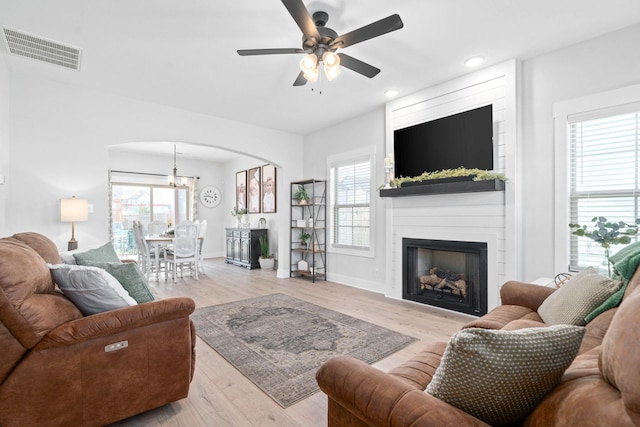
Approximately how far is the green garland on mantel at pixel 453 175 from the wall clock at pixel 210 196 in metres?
6.30

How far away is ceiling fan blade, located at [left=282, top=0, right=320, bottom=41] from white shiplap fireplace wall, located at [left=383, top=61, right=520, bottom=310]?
86.0 inches

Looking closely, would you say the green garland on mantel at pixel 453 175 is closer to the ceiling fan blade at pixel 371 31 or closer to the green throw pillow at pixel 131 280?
the ceiling fan blade at pixel 371 31

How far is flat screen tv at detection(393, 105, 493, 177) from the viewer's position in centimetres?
350

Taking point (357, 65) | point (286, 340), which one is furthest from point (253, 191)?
point (357, 65)

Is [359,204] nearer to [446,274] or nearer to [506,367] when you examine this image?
[446,274]

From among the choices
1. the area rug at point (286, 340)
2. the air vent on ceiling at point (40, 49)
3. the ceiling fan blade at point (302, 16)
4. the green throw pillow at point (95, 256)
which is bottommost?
the area rug at point (286, 340)

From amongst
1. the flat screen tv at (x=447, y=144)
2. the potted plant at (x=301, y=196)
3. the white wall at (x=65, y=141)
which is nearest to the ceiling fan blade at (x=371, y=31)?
the flat screen tv at (x=447, y=144)

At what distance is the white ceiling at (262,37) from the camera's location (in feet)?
8.11

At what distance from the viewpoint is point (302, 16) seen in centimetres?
209

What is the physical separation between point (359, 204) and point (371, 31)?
3.14m

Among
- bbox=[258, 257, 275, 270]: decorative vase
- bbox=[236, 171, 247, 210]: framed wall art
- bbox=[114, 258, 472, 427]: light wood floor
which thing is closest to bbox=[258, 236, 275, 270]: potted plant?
bbox=[258, 257, 275, 270]: decorative vase

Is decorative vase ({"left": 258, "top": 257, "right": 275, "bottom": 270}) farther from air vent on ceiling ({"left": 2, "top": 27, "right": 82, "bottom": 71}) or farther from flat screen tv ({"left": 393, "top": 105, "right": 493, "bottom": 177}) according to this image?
air vent on ceiling ({"left": 2, "top": 27, "right": 82, "bottom": 71})

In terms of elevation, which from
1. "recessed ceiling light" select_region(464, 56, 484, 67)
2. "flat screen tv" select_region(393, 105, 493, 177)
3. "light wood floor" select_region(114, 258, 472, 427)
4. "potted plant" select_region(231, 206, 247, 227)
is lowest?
"light wood floor" select_region(114, 258, 472, 427)

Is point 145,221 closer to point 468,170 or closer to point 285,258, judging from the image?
point 285,258
